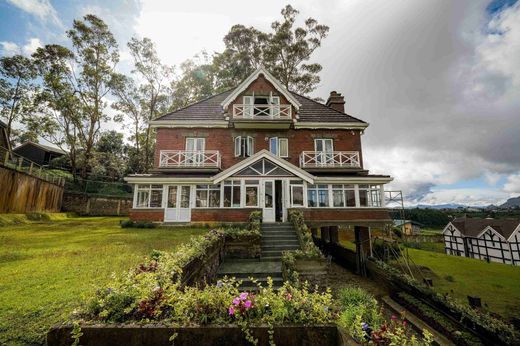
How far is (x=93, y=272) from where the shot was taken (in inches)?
247

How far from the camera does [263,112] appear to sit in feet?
60.8

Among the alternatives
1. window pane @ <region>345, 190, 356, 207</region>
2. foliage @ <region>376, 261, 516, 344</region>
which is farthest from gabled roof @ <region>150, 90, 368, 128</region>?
foliage @ <region>376, 261, 516, 344</region>

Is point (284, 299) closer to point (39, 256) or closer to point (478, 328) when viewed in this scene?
point (478, 328)

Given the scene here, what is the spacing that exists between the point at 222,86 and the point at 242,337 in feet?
100

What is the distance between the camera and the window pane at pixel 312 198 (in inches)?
645

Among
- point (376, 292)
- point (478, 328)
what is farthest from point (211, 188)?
point (478, 328)

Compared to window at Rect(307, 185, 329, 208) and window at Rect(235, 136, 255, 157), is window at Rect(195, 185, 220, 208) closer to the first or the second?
window at Rect(235, 136, 255, 157)

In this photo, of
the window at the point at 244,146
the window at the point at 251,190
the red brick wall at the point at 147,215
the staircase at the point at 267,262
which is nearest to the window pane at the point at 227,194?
the window at the point at 251,190

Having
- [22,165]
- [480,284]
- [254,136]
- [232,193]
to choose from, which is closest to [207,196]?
[232,193]

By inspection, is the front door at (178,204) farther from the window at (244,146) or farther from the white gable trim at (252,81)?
the white gable trim at (252,81)

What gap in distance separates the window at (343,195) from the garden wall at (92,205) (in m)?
23.0

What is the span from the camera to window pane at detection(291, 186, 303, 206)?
631 inches

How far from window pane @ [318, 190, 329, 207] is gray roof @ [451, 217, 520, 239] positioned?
33.7 m

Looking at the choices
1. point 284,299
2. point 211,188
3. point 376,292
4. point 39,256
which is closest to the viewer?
point 284,299
